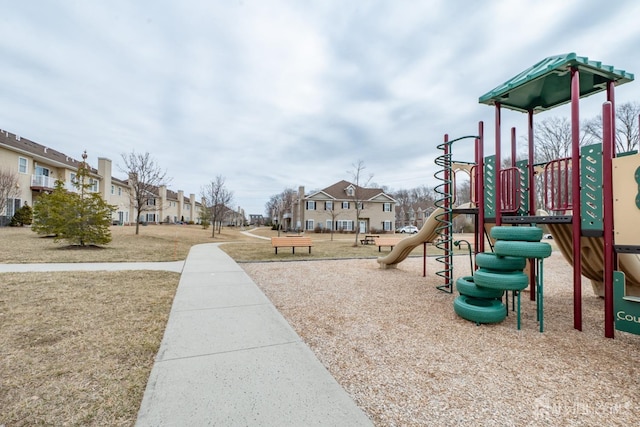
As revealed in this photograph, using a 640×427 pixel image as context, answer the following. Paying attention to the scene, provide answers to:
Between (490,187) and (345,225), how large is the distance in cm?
3856

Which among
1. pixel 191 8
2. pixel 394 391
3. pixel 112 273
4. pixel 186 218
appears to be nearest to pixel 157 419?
pixel 394 391

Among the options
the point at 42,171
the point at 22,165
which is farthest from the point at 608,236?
the point at 42,171

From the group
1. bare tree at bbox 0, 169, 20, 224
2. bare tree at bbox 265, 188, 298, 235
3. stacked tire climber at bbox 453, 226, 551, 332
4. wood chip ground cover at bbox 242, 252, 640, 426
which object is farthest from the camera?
bare tree at bbox 265, 188, 298, 235

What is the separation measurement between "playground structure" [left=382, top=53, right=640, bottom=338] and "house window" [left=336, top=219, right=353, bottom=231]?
37290mm

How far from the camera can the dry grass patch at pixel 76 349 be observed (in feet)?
7.82

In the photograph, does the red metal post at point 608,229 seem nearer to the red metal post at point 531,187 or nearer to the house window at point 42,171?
the red metal post at point 531,187

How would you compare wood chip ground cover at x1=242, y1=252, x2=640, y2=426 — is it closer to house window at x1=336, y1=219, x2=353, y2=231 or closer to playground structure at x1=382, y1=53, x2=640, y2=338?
playground structure at x1=382, y1=53, x2=640, y2=338

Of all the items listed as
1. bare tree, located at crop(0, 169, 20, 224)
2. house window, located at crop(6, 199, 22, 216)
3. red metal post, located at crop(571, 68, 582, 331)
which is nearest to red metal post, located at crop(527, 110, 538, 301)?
red metal post, located at crop(571, 68, 582, 331)

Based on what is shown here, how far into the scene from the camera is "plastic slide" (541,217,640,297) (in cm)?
498

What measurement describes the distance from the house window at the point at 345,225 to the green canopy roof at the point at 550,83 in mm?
37995

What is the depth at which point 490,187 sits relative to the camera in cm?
623

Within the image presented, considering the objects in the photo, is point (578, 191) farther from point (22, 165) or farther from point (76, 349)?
point (22, 165)

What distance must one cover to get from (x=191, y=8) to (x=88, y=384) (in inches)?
344

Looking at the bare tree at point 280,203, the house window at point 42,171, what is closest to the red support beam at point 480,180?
the house window at point 42,171
